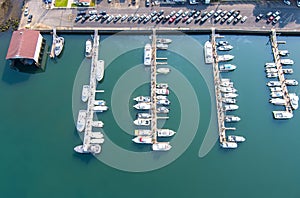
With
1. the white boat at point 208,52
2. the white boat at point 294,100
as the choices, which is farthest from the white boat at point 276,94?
the white boat at point 208,52

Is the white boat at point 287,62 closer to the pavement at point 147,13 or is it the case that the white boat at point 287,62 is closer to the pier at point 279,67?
the pier at point 279,67

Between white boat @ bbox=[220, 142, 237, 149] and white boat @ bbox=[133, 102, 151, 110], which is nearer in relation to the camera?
white boat @ bbox=[220, 142, 237, 149]

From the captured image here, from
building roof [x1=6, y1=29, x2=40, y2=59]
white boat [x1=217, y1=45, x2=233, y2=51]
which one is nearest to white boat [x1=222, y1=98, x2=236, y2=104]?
white boat [x1=217, y1=45, x2=233, y2=51]

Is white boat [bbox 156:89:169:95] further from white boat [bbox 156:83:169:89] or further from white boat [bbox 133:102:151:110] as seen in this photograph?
white boat [bbox 133:102:151:110]

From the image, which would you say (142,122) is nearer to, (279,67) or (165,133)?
(165,133)

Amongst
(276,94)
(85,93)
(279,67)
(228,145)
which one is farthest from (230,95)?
(85,93)

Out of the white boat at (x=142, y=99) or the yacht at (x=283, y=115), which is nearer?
the yacht at (x=283, y=115)

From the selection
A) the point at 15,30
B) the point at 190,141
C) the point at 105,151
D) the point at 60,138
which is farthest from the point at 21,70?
the point at 190,141

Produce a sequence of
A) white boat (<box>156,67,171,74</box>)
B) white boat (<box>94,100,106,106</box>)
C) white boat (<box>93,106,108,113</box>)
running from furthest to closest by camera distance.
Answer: white boat (<box>156,67,171,74</box>)
white boat (<box>94,100,106,106</box>)
white boat (<box>93,106,108,113</box>)
